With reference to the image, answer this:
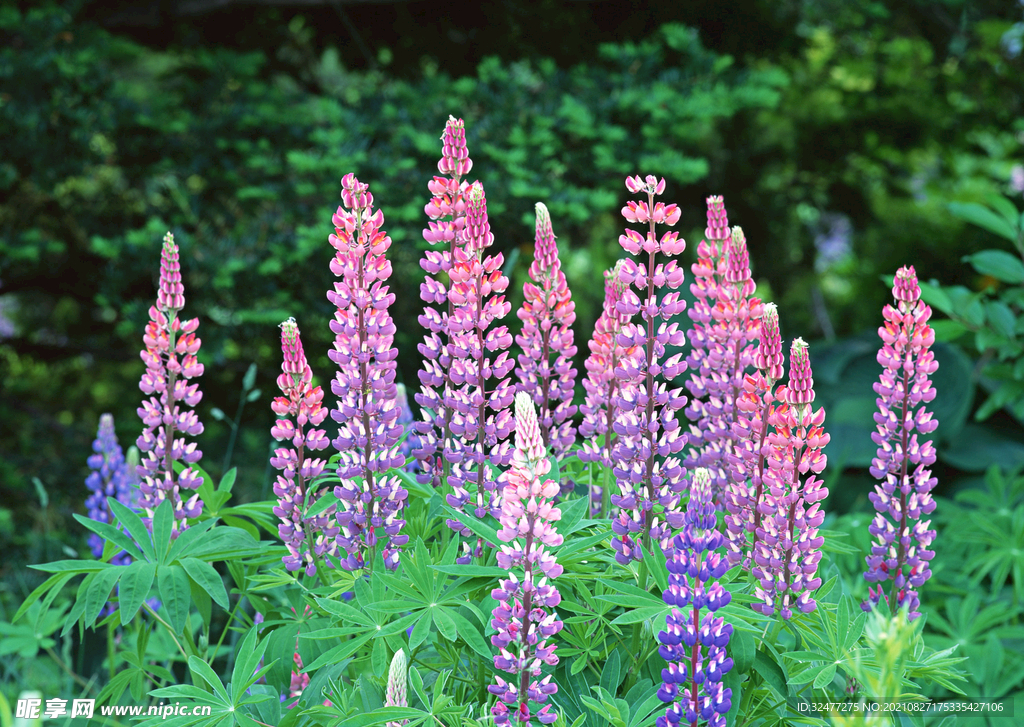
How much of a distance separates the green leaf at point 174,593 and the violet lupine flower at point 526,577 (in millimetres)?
852

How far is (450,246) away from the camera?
229 cm

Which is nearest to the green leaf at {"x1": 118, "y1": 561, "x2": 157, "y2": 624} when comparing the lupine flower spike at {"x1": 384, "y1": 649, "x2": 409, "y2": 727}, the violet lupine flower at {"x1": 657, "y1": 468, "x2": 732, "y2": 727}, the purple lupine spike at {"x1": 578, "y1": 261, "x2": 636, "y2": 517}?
the lupine flower spike at {"x1": 384, "y1": 649, "x2": 409, "y2": 727}

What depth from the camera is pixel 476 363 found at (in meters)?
2.17

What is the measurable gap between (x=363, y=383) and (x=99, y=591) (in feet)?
2.79

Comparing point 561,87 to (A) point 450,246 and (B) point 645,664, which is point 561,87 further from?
(B) point 645,664

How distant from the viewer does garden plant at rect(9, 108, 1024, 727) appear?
184 cm

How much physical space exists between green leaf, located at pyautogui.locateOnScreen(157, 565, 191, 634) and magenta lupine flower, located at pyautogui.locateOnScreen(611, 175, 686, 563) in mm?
1096

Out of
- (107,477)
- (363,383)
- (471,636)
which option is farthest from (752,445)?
(107,477)

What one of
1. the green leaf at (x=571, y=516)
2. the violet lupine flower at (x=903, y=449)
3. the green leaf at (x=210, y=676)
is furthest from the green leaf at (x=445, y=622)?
the violet lupine flower at (x=903, y=449)

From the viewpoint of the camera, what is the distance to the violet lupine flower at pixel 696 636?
1.74 metres

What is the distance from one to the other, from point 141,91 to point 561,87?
531 centimetres

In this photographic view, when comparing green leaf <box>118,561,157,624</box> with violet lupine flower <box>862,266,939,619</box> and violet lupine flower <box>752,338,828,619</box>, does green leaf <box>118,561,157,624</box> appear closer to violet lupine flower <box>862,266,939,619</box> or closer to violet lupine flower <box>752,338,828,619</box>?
violet lupine flower <box>752,338,828,619</box>

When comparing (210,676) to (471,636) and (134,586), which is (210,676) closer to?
(134,586)

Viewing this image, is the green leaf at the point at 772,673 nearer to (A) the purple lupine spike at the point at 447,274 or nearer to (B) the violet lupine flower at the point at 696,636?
(B) the violet lupine flower at the point at 696,636
